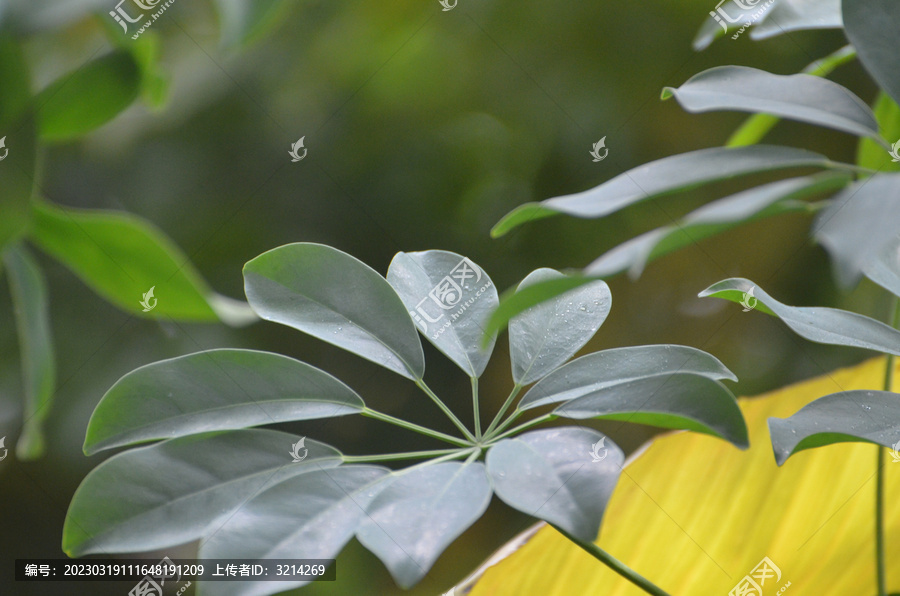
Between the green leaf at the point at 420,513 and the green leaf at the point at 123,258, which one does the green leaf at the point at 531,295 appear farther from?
the green leaf at the point at 123,258

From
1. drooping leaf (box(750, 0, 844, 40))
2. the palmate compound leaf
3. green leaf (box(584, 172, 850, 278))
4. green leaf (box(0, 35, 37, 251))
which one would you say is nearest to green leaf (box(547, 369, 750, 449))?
the palmate compound leaf

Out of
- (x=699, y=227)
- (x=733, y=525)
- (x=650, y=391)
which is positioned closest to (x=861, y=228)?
(x=699, y=227)

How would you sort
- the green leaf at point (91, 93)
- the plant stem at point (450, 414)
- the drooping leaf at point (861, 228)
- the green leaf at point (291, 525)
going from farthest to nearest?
the green leaf at point (91, 93) → the plant stem at point (450, 414) → the green leaf at point (291, 525) → the drooping leaf at point (861, 228)

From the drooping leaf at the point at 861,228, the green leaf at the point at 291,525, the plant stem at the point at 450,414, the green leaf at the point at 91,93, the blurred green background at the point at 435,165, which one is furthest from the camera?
the blurred green background at the point at 435,165

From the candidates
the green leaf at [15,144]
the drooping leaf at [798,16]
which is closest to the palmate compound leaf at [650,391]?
the drooping leaf at [798,16]

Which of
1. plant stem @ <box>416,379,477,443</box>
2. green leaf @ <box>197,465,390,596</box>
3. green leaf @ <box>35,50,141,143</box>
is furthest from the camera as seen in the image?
green leaf @ <box>35,50,141,143</box>

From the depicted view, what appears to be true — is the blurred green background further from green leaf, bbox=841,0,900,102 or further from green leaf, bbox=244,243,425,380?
green leaf, bbox=841,0,900,102

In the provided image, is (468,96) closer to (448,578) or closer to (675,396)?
(448,578)

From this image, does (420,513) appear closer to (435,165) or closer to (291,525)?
(291,525)
